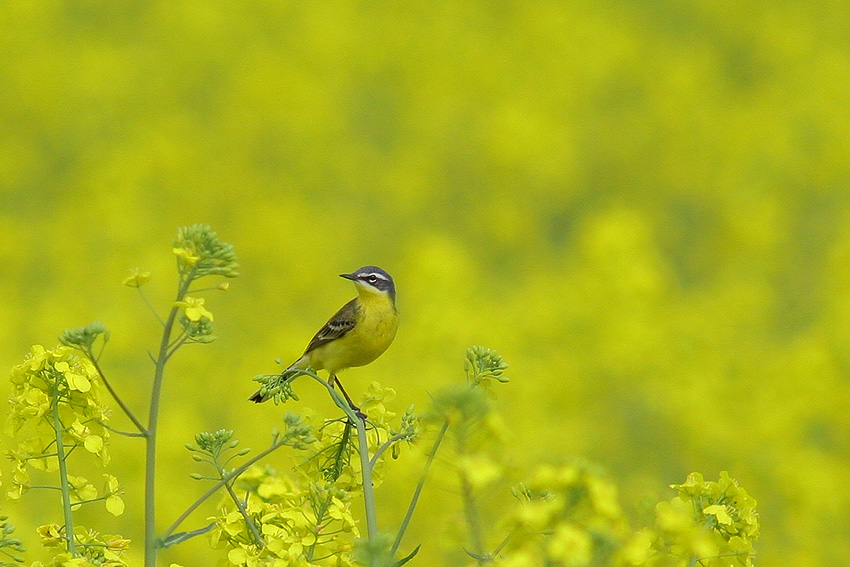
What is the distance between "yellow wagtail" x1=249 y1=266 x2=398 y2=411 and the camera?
4109mm

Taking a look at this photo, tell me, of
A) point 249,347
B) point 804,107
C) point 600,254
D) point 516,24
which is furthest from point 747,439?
point 516,24

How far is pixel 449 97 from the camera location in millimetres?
18609

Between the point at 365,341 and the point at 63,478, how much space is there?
6.51ft

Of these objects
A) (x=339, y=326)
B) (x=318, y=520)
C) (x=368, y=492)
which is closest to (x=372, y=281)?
(x=339, y=326)

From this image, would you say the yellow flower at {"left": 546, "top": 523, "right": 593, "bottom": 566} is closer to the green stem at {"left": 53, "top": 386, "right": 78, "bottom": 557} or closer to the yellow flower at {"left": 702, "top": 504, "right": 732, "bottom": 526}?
the yellow flower at {"left": 702, "top": 504, "right": 732, "bottom": 526}

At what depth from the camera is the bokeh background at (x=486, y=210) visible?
22.6 feet

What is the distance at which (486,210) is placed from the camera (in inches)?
611

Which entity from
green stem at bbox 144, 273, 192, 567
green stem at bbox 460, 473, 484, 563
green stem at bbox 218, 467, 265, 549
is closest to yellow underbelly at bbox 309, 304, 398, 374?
green stem at bbox 218, 467, 265, 549

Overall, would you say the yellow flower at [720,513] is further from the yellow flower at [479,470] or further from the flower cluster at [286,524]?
the yellow flower at [479,470]

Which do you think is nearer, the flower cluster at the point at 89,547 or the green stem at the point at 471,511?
the green stem at the point at 471,511

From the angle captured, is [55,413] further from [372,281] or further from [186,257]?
[372,281]

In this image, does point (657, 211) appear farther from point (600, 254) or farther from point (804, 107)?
point (600, 254)

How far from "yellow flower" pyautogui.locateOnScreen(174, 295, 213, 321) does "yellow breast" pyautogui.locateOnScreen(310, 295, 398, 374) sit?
6.66 feet

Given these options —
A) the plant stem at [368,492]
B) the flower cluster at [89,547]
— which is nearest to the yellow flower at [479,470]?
the plant stem at [368,492]
